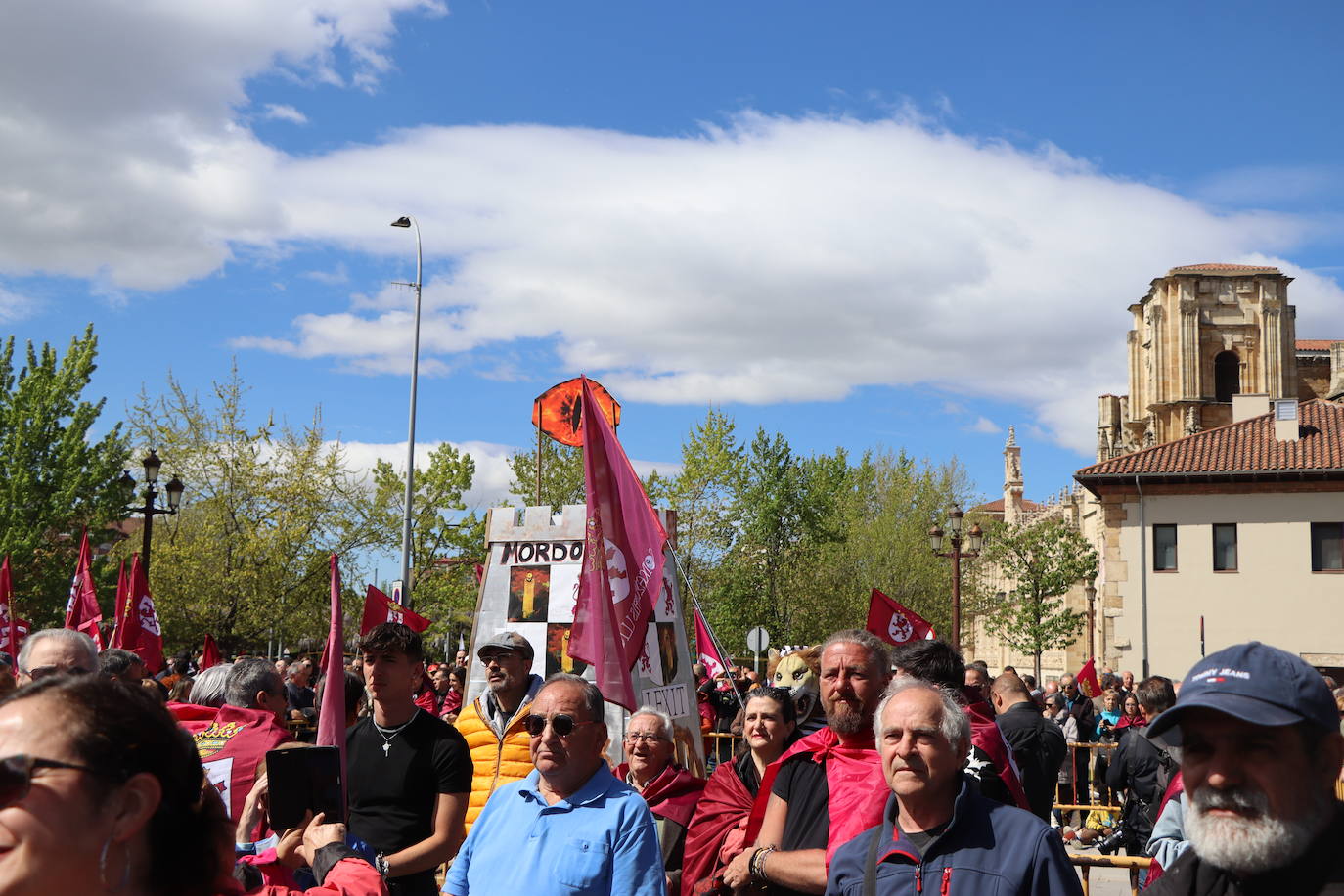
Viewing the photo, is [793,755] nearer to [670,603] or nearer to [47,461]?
[670,603]

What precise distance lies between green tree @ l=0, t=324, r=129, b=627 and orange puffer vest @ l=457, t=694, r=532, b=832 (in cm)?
3452

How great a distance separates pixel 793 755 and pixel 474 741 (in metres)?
3.35

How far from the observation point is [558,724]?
183 inches

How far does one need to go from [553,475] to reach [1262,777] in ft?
137

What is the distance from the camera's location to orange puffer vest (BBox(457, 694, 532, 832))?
7598mm

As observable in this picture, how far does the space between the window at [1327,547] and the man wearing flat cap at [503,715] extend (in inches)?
1431

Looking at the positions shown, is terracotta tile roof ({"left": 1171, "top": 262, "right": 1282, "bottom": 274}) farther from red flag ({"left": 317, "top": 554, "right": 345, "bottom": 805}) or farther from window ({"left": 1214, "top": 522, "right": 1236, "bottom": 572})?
red flag ({"left": 317, "top": 554, "right": 345, "bottom": 805})

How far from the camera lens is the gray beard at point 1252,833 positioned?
247cm

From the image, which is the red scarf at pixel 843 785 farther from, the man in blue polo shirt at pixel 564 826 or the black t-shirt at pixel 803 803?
the man in blue polo shirt at pixel 564 826

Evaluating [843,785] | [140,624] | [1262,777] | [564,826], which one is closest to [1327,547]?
[140,624]

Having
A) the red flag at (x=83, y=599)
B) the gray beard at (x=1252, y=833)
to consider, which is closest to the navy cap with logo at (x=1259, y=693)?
the gray beard at (x=1252, y=833)

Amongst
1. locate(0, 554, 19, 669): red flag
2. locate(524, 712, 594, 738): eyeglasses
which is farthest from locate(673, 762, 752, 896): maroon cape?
locate(0, 554, 19, 669): red flag

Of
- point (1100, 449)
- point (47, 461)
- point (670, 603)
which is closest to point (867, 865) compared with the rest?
point (670, 603)

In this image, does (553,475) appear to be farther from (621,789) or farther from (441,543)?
(621,789)
